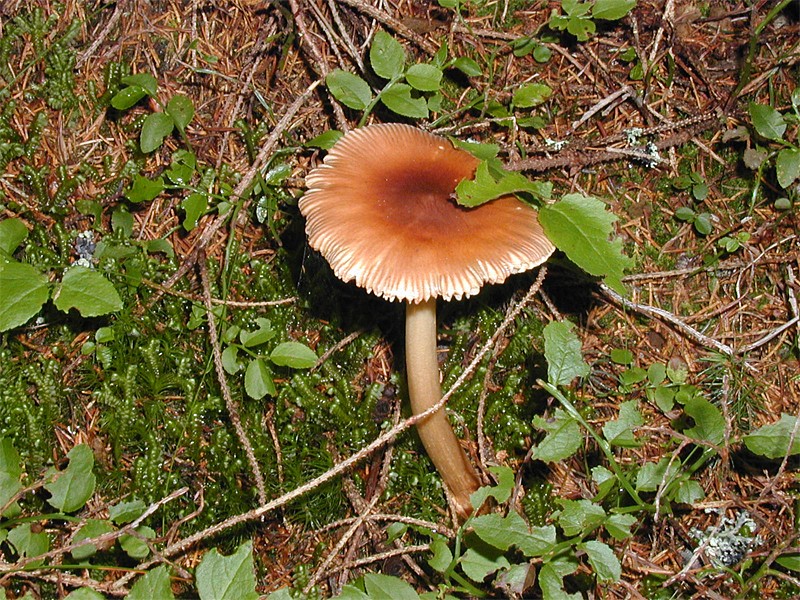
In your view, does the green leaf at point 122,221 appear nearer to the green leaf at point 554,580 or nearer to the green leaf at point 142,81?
the green leaf at point 142,81

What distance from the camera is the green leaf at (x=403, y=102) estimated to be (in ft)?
11.1

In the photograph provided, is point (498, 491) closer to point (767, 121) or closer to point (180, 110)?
point (767, 121)

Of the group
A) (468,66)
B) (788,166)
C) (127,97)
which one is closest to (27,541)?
(127,97)

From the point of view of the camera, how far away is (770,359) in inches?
137

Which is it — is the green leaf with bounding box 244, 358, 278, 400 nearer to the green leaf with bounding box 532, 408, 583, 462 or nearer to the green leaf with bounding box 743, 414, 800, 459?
the green leaf with bounding box 532, 408, 583, 462

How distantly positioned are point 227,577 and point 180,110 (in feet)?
7.35

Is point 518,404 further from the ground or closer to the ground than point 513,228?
closer to the ground

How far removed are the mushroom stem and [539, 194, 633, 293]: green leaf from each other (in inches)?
24.7

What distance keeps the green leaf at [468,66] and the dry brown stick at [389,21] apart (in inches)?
8.8

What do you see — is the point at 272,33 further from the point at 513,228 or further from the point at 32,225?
the point at 513,228

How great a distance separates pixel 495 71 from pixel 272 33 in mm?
1213

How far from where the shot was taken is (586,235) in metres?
2.74

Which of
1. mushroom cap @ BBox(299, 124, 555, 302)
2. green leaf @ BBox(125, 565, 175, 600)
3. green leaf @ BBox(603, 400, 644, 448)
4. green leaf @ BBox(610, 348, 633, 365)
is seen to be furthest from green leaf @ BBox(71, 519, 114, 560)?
green leaf @ BBox(610, 348, 633, 365)

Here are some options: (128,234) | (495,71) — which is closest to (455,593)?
(128,234)
